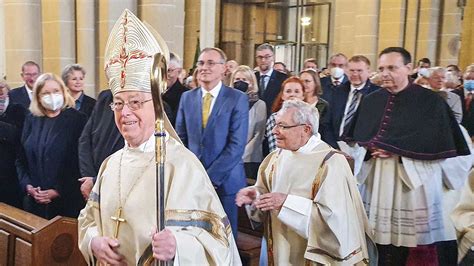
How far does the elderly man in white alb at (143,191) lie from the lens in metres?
2.11

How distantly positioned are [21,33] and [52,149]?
3.69m

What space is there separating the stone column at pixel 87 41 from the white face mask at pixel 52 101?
126 inches

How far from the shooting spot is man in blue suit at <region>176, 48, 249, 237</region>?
4023 millimetres

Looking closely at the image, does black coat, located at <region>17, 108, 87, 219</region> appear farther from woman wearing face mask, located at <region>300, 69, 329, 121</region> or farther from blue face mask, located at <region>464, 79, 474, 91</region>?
blue face mask, located at <region>464, 79, 474, 91</region>

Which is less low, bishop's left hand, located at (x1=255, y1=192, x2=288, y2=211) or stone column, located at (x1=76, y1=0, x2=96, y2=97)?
stone column, located at (x1=76, y1=0, x2=96, y2=97)

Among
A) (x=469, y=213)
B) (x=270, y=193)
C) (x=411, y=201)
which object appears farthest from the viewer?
(x=411, y=201)

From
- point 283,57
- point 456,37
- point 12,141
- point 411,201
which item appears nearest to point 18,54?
point 12,141

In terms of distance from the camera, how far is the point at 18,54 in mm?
7285

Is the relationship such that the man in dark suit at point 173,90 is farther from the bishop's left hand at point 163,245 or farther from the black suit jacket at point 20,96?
the bishop's left hand at point 163,245

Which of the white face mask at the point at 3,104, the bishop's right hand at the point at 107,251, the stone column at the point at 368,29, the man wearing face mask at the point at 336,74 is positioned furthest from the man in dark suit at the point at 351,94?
the stone column at the point at 368,29

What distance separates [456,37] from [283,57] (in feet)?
18.2

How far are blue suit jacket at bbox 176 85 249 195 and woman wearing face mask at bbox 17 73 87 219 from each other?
37.6 inches

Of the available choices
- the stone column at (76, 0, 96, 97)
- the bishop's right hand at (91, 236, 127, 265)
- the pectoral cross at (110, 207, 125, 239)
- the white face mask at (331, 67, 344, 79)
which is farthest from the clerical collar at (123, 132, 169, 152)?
the stone column at (76, 0, 96, 97)

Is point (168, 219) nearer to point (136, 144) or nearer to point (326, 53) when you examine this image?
point (136, 144)
